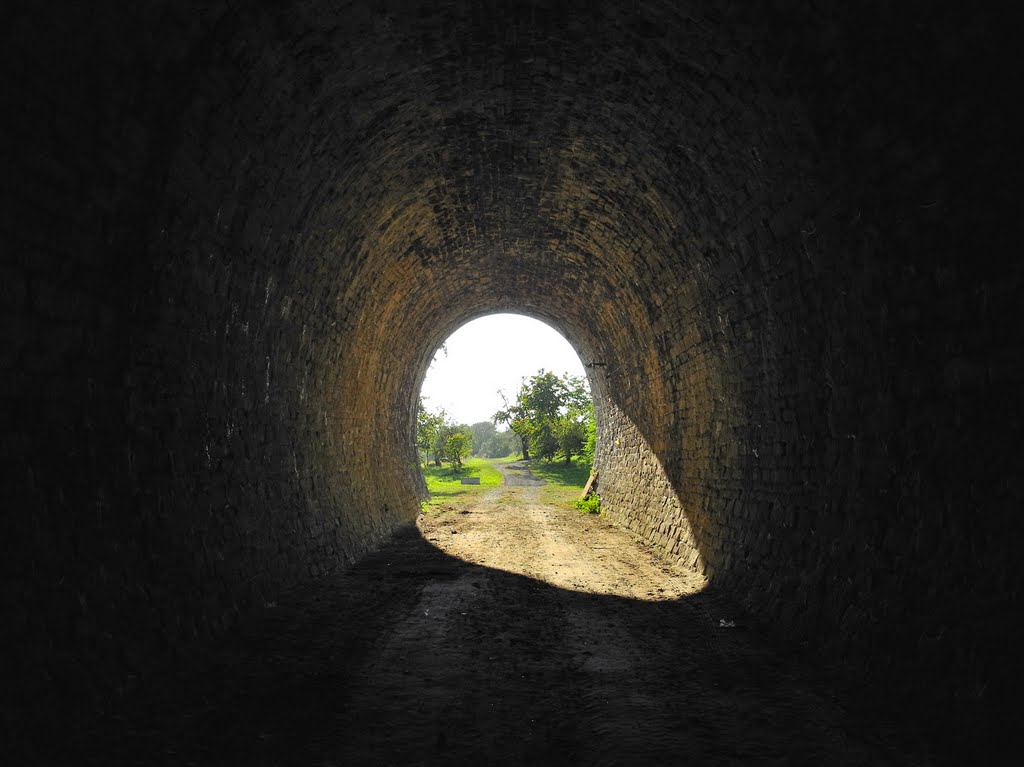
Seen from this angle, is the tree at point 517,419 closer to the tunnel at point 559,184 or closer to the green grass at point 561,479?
the green grass at point 561,479

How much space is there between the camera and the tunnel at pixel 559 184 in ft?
13.3

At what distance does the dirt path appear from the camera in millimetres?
3859

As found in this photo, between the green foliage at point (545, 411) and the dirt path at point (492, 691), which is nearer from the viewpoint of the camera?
the dirt path at point (492, 691)

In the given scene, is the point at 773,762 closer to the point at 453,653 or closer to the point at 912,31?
the point at 453,653

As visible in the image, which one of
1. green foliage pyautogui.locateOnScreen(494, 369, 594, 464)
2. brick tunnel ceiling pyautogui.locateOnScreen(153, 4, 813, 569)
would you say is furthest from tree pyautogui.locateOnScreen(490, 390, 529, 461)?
brick tunnel ceiling pyautogui.locateOnScreen(153, 4, 813, 569)

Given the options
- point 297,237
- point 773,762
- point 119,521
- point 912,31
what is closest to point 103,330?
point 119,521

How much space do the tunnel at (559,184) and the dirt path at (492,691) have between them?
531mm

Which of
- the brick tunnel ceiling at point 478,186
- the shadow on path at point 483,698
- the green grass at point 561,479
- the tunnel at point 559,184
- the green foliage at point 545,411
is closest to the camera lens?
the shadow on path at point 483,698

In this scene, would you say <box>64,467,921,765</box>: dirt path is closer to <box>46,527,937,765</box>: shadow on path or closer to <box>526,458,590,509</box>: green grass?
<box>46,527,937,765</box>: shadow on path

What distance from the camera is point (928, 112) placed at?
427 cm

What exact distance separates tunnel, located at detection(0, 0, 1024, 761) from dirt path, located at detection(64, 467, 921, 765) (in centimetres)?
53

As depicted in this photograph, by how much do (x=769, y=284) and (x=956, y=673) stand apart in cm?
425

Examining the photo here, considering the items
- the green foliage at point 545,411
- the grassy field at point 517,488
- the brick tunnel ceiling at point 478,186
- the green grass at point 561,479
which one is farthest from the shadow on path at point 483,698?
the green foliage at point 545,411

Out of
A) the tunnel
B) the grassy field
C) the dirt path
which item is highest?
the tunnel
